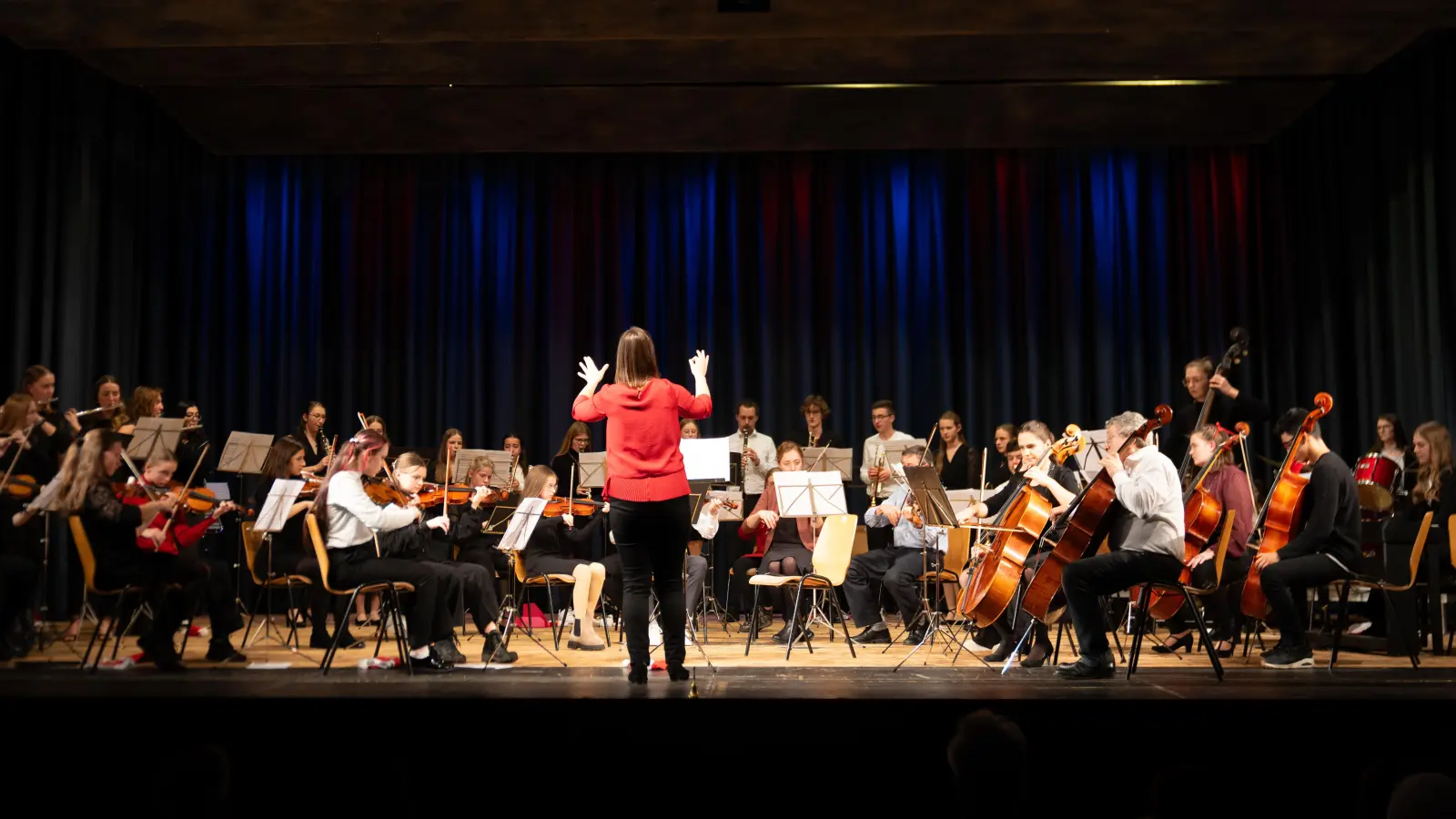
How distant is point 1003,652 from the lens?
568 cm

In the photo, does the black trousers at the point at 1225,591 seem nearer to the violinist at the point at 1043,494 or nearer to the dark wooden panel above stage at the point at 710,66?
the violinist at the point at 1043,494

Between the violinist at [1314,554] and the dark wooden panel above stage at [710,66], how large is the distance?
11.0 feet

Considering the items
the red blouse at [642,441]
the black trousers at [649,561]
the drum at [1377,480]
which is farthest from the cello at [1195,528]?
the red blouse at [642,441]

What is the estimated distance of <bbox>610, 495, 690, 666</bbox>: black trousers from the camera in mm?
4402

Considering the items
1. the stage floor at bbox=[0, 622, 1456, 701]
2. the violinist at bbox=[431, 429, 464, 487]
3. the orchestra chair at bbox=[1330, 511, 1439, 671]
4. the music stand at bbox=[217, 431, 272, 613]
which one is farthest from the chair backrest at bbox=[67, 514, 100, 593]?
the orchestra chair at bbox=[1330, 511, 1439, 671]

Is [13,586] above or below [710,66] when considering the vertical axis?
below

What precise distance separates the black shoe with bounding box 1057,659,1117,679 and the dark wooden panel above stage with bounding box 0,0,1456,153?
14.0 feet

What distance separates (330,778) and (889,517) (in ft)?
15.1

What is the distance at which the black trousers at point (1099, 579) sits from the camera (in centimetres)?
480

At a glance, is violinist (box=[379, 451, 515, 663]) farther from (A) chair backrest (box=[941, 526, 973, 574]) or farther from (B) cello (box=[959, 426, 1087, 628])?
(A) chair backrest (box=[941, 526, 973, 574])

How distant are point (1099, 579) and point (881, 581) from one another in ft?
8.80

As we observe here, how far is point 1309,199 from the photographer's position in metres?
9.38

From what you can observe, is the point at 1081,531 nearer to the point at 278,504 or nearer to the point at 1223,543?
the point at 1223,543

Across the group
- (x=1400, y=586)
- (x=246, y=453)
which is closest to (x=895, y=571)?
(x=1400, y=586)
